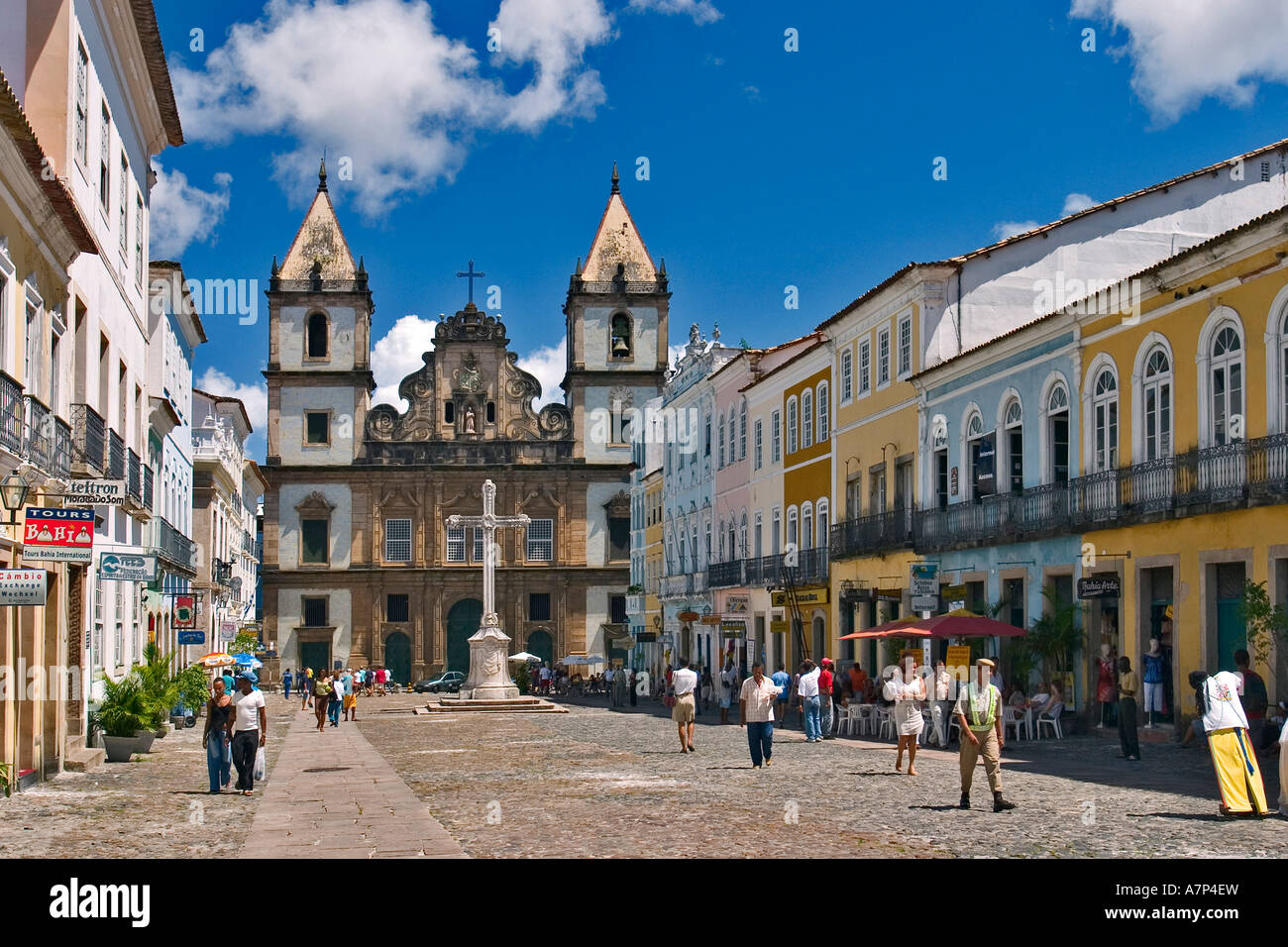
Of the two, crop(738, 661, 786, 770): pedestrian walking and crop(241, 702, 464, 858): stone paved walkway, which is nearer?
crop(241, 702, 464, 858): stone paved walkway

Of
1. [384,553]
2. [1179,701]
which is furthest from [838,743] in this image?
[384,553]

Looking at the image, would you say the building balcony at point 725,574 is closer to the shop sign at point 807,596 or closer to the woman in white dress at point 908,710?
the shop sign at point 807,596

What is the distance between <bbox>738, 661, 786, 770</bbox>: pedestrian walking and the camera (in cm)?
2198

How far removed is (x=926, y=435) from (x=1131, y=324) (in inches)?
350

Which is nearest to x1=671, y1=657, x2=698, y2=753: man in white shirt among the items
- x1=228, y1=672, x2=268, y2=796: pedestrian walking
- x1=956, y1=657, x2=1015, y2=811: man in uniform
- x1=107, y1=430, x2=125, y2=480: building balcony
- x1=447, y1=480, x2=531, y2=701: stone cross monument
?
x1=228, y1=672, x2=268, y2=796: pedestrian walking

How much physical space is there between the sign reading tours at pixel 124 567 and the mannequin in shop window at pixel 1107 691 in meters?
14.3

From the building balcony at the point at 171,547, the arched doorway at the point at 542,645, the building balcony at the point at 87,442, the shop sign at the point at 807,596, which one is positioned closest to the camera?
the building balcony at the point at 87,442

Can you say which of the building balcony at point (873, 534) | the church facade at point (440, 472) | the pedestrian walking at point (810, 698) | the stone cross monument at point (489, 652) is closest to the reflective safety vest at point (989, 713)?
the pedestrian walking at point (810, 698)

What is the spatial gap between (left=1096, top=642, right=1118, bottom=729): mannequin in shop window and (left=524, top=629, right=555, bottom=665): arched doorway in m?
56.9

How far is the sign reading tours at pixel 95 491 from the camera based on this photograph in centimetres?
1706

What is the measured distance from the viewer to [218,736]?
19172 millimetres

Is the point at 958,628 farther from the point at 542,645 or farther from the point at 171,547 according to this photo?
the point at 542,645

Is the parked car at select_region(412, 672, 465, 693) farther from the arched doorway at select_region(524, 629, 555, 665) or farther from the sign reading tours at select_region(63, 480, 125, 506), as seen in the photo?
the sign reading tours at select_region(63, 480, 125, 506)

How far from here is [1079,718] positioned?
2683cm
